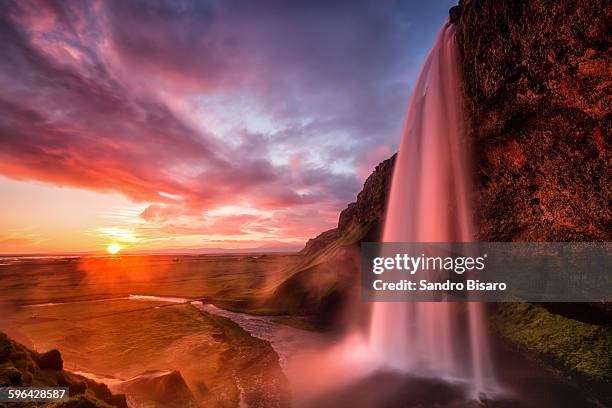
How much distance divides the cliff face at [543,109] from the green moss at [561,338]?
20.9ft

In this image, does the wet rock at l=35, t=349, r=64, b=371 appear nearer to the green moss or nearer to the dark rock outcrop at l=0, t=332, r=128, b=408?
the dark rock outcrop at l=0, t=332, r=128, b=408

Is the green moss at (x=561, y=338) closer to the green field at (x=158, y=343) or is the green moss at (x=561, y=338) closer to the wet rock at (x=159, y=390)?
the green field at (x=158, y=343)

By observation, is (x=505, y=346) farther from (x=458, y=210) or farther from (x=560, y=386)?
(x=458, y=210)

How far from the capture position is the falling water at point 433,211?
73.9ft

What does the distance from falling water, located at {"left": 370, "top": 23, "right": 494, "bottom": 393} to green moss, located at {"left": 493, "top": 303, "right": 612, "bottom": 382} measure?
94.8 inches

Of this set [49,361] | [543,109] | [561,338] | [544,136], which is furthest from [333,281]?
[49,361]

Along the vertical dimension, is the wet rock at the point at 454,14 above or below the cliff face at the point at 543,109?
above

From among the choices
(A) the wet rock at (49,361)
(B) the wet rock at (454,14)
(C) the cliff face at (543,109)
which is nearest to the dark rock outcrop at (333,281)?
(C) the cliff face at (543,109)

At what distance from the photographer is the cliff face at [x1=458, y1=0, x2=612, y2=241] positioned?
48.8 ft

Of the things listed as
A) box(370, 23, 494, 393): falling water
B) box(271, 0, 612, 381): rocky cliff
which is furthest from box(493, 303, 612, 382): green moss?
box(370, 23, 494, 393): falling water

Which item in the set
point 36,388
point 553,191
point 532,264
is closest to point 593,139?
point 553,191

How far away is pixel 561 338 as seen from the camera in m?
20.7

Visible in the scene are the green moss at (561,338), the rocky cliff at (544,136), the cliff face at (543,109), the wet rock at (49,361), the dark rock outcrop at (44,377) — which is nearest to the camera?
the dark rock outcrop at (44,377)

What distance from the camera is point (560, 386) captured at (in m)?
16.1
